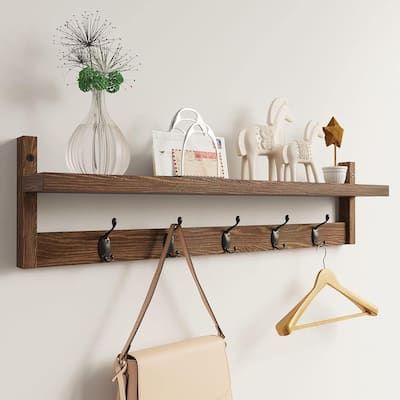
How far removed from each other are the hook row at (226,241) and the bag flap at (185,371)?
194mm

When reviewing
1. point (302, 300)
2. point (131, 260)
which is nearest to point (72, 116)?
point (131, 260)

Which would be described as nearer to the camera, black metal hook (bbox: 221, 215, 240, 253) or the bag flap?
the bag flap

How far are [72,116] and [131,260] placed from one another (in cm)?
31

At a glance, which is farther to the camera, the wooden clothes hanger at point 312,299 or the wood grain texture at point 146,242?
the wooden clothes hanger at point 312,299

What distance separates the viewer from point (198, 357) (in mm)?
1239

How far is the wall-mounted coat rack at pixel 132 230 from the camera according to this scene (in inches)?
42.3

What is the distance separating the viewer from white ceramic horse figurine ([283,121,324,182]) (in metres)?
1.42

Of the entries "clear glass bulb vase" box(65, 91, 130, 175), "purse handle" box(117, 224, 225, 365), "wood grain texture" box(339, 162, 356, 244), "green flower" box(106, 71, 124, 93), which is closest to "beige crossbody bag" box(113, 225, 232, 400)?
"purse handle" box(117, 224, 225, 365)

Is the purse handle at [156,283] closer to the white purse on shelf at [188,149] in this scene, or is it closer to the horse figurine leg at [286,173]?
the white purse on shelf at [188,149]

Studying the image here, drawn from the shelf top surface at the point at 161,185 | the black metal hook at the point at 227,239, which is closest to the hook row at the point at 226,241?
the black metal hook at the point at 227,239

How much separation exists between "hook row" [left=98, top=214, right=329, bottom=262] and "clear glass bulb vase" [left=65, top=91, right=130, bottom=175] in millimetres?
123

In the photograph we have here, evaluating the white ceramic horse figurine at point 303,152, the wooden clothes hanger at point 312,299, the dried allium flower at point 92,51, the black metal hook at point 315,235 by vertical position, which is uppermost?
the dried allium flower at point 92,51

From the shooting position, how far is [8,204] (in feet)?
3.68

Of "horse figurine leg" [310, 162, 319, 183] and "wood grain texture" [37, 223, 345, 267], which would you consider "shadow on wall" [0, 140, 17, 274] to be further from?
"horse figurine leg" [310, 162, 319, 183]
